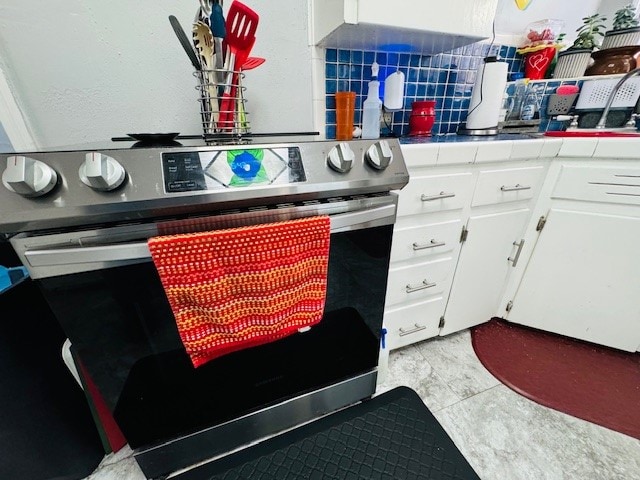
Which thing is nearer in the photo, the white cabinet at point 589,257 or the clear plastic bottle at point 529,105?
the white cabinet at point 589,257

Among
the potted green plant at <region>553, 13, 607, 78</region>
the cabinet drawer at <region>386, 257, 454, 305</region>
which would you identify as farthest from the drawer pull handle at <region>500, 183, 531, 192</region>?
the potted green plant at <region>553, 13, 607, 78</region>

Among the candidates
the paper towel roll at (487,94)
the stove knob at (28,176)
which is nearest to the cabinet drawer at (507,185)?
the paper towel roll at (487,94)

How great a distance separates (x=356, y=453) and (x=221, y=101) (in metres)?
1.10

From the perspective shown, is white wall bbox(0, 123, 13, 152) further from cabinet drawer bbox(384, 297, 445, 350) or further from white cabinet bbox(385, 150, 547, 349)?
cabinet drawer bbox(384, 297, 445, 350)

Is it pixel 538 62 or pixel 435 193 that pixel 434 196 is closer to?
pixel 435 193

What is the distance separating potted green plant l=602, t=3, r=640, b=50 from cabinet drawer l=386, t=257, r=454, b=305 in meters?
1.45

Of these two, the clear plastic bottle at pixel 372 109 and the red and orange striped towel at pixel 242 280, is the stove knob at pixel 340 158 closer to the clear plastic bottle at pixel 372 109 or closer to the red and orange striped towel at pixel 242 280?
the red and orange striped towel at pixel 242 280

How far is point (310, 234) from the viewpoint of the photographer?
21.2 inches

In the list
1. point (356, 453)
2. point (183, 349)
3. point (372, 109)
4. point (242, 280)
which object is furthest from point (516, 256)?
point (183, 349)

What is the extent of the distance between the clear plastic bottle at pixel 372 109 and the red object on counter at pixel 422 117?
0.22 m

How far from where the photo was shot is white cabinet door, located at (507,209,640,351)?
3.38 feet

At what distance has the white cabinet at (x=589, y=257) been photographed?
994mm

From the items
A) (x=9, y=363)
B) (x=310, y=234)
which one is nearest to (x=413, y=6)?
(x=310, y=234)

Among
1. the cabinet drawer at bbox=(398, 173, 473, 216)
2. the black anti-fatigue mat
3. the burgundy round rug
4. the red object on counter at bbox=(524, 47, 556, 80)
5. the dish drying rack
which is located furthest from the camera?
the red object on counter at bbox=(524, 47, 556, 80)
